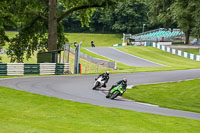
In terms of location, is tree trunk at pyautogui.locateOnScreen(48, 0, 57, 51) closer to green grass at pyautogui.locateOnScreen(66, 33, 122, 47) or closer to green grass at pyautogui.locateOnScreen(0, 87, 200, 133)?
green grass at pyautogui.locateOnScreen(0, 87, 200, 133)

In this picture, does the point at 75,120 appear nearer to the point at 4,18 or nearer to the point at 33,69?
the point at 33,69

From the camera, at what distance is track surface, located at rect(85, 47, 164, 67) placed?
46.6 metres

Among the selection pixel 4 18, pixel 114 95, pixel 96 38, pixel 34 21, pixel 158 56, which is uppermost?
pixel 4 18

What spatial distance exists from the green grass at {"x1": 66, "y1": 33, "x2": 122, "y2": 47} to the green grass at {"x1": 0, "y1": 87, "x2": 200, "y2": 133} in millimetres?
78777

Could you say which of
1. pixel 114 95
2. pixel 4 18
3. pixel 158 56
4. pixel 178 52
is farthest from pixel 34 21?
→ pixel 178 52

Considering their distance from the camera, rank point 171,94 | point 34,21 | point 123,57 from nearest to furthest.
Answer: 1. point 171,94
2. point 34,21
3. point 123,57

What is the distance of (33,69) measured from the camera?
90.3 ft

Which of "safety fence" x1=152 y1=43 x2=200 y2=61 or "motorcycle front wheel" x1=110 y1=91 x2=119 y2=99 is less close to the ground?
"motorcycle front wheel" x1=110 y1=91 x2=119 y2=99

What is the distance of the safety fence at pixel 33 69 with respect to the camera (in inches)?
1045

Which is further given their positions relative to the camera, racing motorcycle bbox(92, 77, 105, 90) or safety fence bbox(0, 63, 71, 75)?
safety fence bbox(0, 63, 71, 75)

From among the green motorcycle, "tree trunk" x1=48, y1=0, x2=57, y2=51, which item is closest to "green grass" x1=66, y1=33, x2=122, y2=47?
"tree trunk" x1=48, y1=0, x2=57, y2=51

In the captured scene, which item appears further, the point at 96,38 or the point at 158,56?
the point at 96,38

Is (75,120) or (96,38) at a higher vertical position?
(75,120)

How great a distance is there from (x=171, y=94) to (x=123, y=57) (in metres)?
32.6
